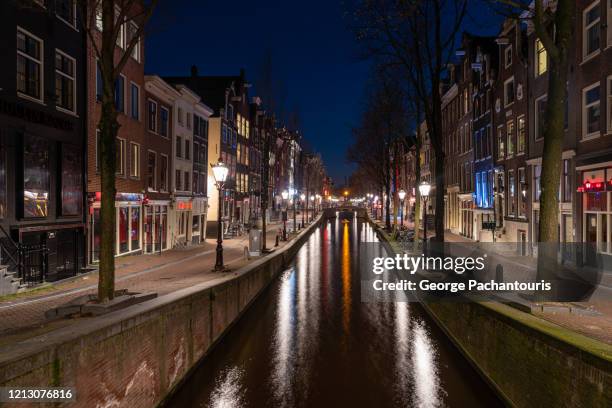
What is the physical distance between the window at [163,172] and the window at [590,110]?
910 inches

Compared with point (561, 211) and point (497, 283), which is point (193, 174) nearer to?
point (561, 211)

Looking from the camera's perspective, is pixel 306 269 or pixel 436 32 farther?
pixel 306 269

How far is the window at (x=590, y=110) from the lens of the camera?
21.4m

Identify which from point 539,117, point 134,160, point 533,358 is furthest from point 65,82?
point 539,117

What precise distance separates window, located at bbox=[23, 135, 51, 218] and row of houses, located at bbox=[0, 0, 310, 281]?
0.03 m

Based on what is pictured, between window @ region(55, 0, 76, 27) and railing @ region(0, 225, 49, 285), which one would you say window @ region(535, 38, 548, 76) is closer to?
window @ region(55, 0, 76, 27)

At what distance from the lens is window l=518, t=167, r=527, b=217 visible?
30125 mm

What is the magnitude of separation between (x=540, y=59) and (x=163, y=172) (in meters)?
22.9

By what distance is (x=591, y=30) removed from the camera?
21844 mm

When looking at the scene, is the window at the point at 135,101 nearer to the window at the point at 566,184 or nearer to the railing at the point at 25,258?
the railing at the point at 25,258

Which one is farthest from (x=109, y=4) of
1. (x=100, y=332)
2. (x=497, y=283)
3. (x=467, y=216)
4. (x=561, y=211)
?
(x=467, y=216)

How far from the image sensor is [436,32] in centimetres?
2341

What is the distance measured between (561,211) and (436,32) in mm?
10216

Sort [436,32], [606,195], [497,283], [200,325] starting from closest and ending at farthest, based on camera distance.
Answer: [200,325] → [497,283] → [606,195] → [436,32]
